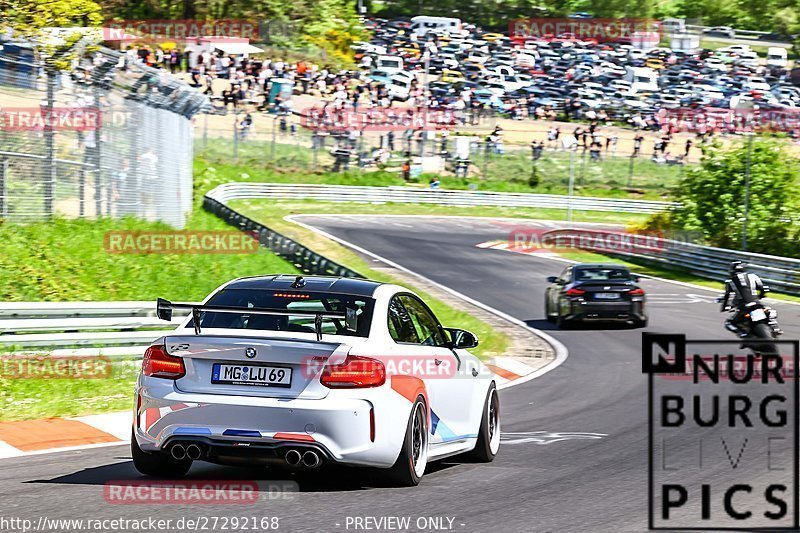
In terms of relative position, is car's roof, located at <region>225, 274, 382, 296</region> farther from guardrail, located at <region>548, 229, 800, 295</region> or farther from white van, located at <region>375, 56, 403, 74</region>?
white van, located at <region>375, 56, 403, 74</region>

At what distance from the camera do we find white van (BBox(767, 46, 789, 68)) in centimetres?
7756

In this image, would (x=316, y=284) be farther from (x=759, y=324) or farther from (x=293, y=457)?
(x=759, y=324)

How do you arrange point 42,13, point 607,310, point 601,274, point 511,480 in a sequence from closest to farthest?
point 511,480
point 42,13
point 607,310
point 601,274

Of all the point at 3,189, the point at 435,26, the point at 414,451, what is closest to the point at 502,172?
the point at 435,26

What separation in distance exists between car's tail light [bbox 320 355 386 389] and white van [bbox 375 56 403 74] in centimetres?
5610

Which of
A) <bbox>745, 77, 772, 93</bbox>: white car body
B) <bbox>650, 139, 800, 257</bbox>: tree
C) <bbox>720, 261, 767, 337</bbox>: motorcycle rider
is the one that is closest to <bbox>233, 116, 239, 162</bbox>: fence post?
<bbox>650, 139, 800, 257</bbox>: tree

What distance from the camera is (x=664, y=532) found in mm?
6277

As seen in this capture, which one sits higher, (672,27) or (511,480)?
(672,27)

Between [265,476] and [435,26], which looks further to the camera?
[435,26]

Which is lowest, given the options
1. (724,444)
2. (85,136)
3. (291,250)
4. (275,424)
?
(291,250)

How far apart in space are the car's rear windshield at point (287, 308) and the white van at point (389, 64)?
5538cm

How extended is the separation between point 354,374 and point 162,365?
119 cm

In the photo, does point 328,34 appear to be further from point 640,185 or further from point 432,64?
point 640,185

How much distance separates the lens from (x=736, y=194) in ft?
136
